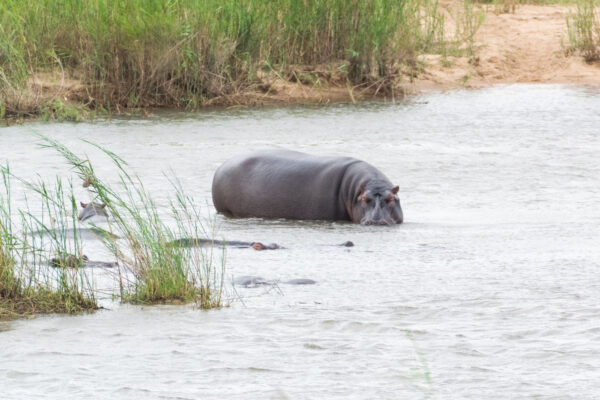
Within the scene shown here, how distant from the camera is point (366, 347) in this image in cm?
358

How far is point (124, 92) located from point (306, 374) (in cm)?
932

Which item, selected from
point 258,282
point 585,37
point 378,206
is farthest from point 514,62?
point 258,282

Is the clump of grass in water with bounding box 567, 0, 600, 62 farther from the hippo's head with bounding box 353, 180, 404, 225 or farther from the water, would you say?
the hippo's head with bounding box 353, 180, 404, 225

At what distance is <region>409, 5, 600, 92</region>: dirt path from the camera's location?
14586 mm

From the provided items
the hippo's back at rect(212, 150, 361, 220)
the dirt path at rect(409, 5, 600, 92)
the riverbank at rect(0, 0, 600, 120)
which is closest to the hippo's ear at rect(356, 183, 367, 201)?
the hippo's back at rect(212, 150, 361, 220)

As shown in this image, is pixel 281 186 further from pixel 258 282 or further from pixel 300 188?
pixel 258 282

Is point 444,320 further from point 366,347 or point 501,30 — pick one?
point 501,30

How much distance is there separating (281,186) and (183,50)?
17.7 ft

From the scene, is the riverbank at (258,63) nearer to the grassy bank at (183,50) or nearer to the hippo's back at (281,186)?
the grassy bank at (183,50)

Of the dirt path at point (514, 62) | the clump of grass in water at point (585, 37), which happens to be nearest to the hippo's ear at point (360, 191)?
the dirt path at point (514, 62)

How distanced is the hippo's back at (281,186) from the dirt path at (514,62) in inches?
276

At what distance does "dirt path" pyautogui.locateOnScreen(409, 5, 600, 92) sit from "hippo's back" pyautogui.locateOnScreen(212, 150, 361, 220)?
23.0 feet

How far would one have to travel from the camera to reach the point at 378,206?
21.5ft

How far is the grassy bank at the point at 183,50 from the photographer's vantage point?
468 inches
